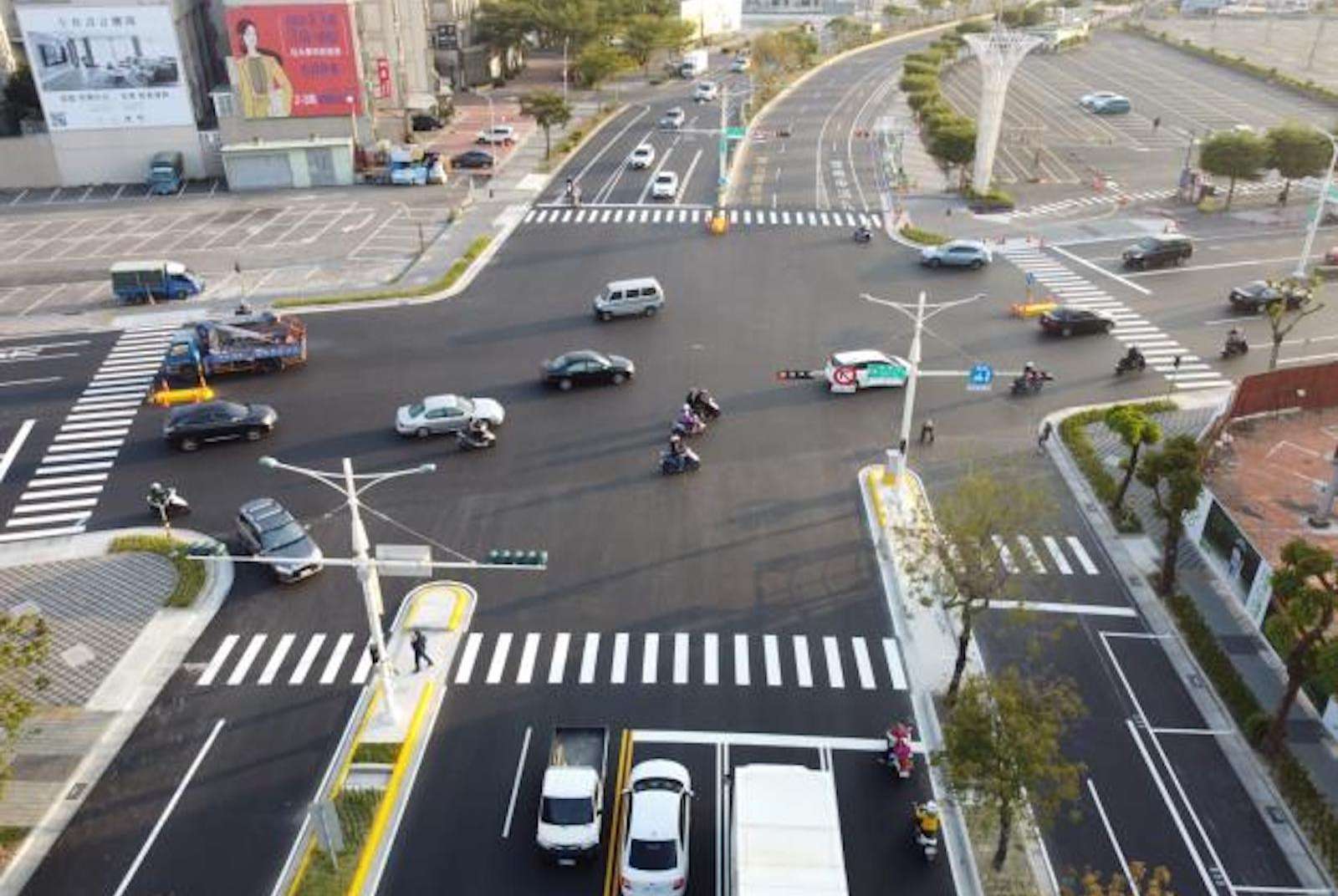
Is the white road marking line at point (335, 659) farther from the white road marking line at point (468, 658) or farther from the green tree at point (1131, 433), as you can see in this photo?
the green tree at point (1131, 433)

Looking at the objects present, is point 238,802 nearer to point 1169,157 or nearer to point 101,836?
point 101,836

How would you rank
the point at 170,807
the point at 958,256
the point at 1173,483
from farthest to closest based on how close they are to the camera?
the point at 958,256 → the point at 1173,483 → the point at 170,807

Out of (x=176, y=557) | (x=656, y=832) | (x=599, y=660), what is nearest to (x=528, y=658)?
(x=599, y=660)

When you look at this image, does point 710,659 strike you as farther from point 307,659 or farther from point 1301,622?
point 1301,622

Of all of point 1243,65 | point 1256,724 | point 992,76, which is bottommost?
point 1256,724

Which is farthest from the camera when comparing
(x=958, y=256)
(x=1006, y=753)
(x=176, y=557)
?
(x=958, y=256)
